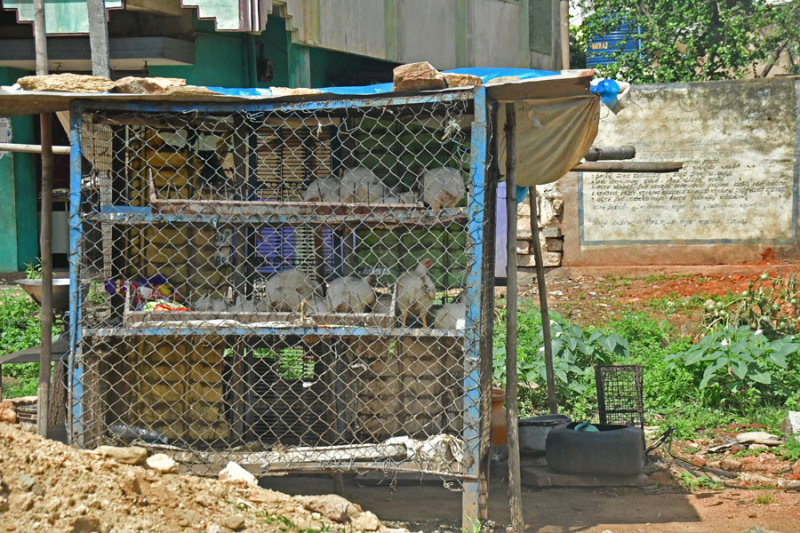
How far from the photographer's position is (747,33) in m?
17.2

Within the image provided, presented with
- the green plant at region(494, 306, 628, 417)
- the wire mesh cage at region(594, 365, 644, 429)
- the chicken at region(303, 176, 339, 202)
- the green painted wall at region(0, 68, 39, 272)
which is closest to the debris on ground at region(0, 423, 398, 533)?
the chicken at region(303, 176, 339, 202)

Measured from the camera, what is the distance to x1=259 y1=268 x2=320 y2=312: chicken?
191 inches

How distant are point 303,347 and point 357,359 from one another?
43 cm

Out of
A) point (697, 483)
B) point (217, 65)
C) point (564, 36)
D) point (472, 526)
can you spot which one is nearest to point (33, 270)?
point (217, 65)

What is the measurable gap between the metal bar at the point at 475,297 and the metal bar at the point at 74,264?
6.06 ft

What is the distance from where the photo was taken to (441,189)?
461cm

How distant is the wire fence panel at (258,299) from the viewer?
14.9ft

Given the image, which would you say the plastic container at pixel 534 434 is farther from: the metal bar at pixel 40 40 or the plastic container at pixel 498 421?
the metal bar at pixel 40 40

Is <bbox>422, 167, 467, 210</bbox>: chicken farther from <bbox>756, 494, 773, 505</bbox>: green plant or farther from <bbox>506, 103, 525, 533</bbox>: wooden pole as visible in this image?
<bbox>756, 494, 773, 505</bbox>: green plant

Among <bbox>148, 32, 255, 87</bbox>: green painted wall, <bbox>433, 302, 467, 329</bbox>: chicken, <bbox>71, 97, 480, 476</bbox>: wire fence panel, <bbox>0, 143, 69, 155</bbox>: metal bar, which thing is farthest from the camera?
<bbox>148, 32, 255, 87</bbox>: green painted wall

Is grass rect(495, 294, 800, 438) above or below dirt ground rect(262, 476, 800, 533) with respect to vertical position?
above

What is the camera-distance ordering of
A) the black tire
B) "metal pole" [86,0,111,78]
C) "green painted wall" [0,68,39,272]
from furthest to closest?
"green painted wall" [0,68,39,272] → "metal pole" [86,0,111,78] → the black tire

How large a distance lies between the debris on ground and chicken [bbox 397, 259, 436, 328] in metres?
1.03

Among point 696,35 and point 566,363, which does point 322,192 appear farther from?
point 696,35
